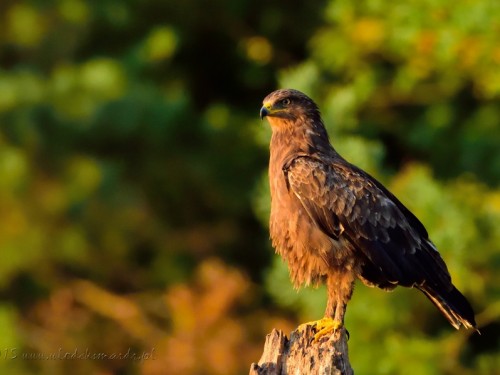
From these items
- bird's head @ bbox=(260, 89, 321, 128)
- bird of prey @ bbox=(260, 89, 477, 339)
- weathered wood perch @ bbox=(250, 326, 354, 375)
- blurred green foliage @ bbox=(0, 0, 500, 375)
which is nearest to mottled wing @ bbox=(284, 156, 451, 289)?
bird of prey @ bbox=(260, 89, 477, 339)

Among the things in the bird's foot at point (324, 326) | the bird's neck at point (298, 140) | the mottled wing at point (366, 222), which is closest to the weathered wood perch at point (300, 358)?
the bird's foot at point (324, 326)

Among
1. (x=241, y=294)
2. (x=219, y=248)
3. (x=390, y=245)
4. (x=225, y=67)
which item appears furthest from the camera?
(x=225, y=67)

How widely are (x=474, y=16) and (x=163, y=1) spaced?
4998 mm

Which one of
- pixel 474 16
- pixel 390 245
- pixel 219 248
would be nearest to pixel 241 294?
pixel 219 248

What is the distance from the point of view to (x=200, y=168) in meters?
17.2

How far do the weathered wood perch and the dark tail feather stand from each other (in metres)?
1.11

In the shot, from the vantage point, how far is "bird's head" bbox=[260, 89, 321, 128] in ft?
30.2

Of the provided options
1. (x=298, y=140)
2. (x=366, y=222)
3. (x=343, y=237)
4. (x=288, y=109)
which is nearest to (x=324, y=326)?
(x=343, y=237)

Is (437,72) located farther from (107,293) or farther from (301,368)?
(301,368)

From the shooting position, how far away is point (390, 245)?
8.72 metres

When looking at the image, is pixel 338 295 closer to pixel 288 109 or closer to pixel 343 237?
pixel 343 237

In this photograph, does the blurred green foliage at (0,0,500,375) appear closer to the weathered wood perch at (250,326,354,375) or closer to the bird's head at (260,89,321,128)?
the bird's head at (260,89,321,128)

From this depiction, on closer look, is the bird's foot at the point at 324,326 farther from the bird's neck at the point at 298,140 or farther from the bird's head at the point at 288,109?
the bird's head at the point at 288,109

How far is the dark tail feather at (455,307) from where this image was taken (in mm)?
8570
